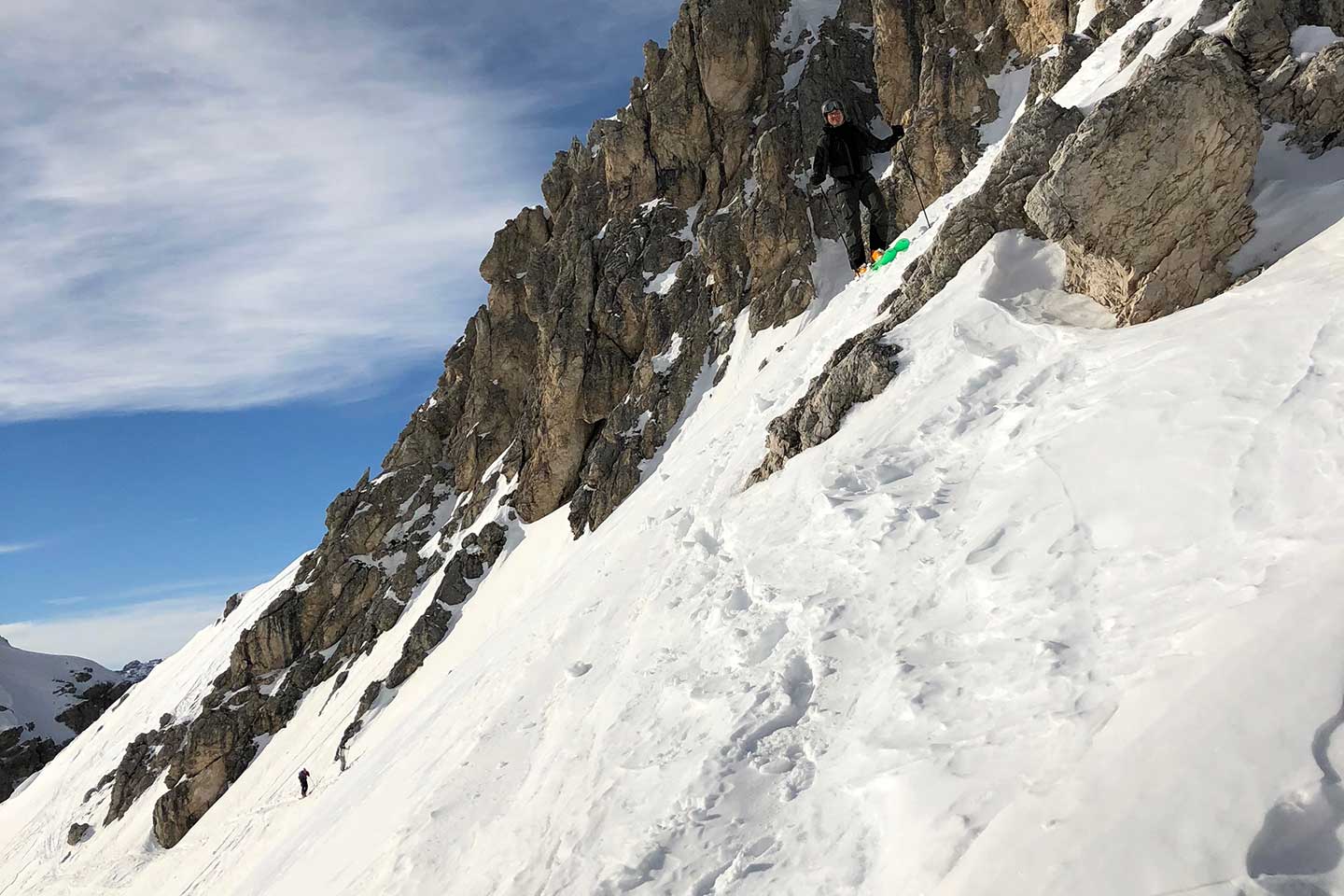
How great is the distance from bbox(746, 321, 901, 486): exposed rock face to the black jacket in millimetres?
4658

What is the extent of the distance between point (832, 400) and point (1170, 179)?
575 centimetres

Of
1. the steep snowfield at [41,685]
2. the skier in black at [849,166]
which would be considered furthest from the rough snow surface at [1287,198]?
the steep snowfield at [41,685]

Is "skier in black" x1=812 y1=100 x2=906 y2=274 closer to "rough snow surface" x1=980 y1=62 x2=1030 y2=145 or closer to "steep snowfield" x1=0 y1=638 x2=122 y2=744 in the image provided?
"rough snow surface" x1=980 y1=62 x2=1030 y2=145

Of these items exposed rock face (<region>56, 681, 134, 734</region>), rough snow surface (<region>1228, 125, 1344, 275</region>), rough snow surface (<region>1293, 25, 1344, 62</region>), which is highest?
exposed rock face (<region>56, 681, 134, 734</region>)

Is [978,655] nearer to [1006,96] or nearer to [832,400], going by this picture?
[832,400]

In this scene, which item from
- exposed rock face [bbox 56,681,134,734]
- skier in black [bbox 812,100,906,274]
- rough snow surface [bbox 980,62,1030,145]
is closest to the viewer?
skier in black [bbox 812,100,906,274]

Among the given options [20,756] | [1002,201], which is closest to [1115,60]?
[1002,201]

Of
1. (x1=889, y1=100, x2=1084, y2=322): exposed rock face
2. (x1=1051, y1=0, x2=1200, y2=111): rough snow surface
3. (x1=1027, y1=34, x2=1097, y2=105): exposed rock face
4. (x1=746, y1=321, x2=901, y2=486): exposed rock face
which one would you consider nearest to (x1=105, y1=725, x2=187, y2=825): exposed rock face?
(x1=746, y1=321, x2=901, y2=486): exposed rock face

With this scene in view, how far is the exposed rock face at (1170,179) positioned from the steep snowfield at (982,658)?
2.11ft

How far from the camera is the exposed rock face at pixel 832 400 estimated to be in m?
12.8

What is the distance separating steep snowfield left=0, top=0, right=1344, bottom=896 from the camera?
4.15 m

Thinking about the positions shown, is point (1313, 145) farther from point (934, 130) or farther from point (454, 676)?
point (934, 130)

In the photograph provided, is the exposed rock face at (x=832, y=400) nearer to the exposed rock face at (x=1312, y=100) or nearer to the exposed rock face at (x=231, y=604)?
the exposed rock face at (x=1312, y=100)

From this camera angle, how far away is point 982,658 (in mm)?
6172
